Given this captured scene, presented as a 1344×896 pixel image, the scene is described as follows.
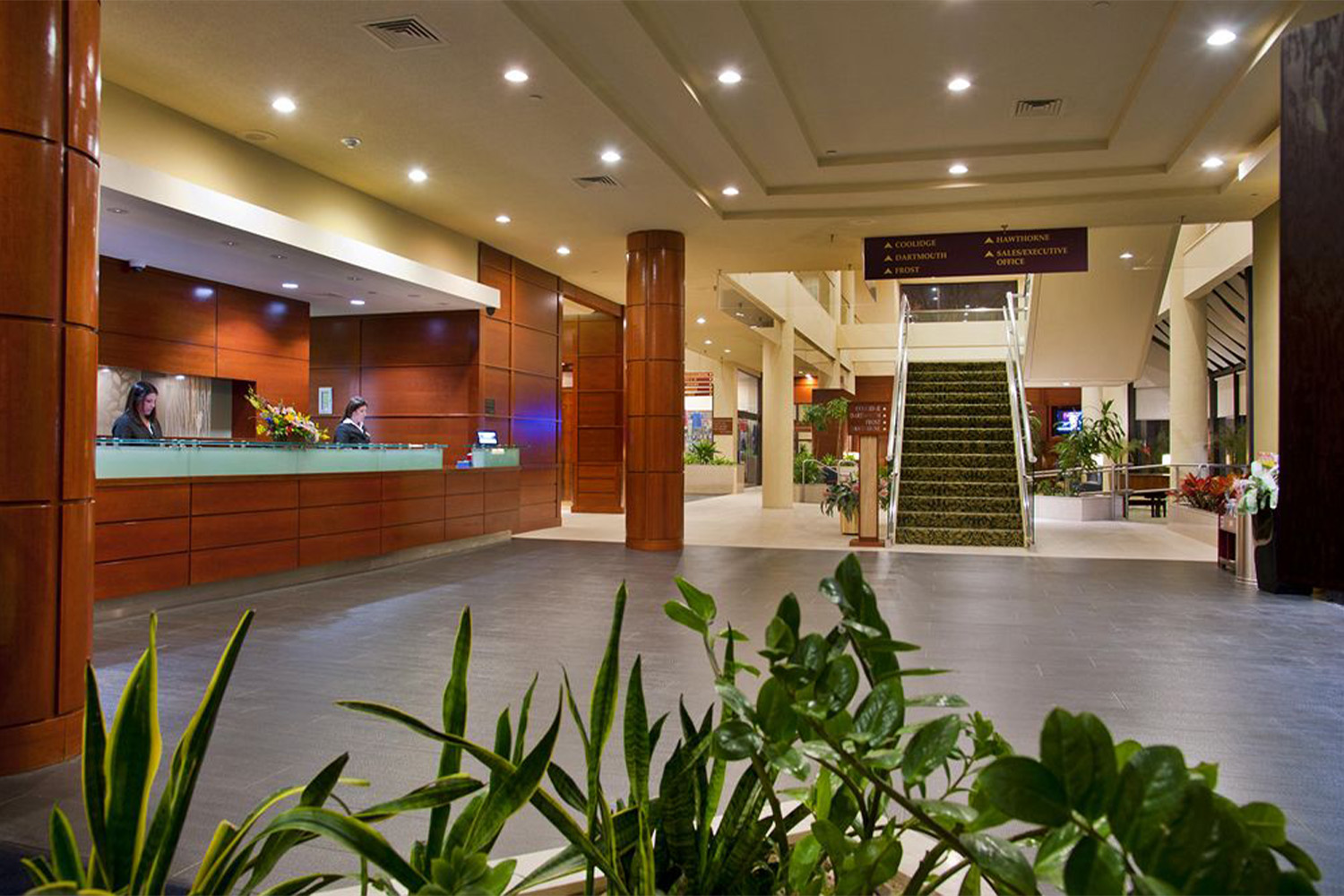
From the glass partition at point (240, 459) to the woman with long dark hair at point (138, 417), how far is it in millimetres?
470

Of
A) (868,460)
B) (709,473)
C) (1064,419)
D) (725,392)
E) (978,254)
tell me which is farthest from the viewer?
(1064,419)

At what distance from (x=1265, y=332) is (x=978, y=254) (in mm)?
2874

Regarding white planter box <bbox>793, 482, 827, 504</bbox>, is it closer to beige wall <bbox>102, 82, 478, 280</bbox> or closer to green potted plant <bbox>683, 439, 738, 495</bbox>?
green potted plant <bbox>683, 439, 738, 495</bbox>

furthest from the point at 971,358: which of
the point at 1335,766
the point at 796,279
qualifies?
the point at 1335,766

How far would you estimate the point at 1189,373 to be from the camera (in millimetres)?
13078

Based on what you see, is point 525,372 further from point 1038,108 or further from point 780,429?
point 1038,108

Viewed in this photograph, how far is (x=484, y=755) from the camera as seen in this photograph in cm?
94

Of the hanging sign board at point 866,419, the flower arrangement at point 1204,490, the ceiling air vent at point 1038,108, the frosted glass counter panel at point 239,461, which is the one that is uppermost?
the ceiling air vent at point 1038,108

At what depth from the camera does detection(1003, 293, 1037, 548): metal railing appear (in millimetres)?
9812

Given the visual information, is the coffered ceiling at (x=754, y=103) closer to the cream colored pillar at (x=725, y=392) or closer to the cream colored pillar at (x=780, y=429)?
the cream colored pillar at (x=780, y=429)

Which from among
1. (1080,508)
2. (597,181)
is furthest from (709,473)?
(597,181)

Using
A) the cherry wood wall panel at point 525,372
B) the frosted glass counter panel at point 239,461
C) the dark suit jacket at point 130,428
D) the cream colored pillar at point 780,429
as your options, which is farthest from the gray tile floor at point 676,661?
the cream colored pillar at point 780,429

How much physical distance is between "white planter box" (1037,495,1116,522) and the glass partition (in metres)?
9.98

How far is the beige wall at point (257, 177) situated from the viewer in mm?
6133
